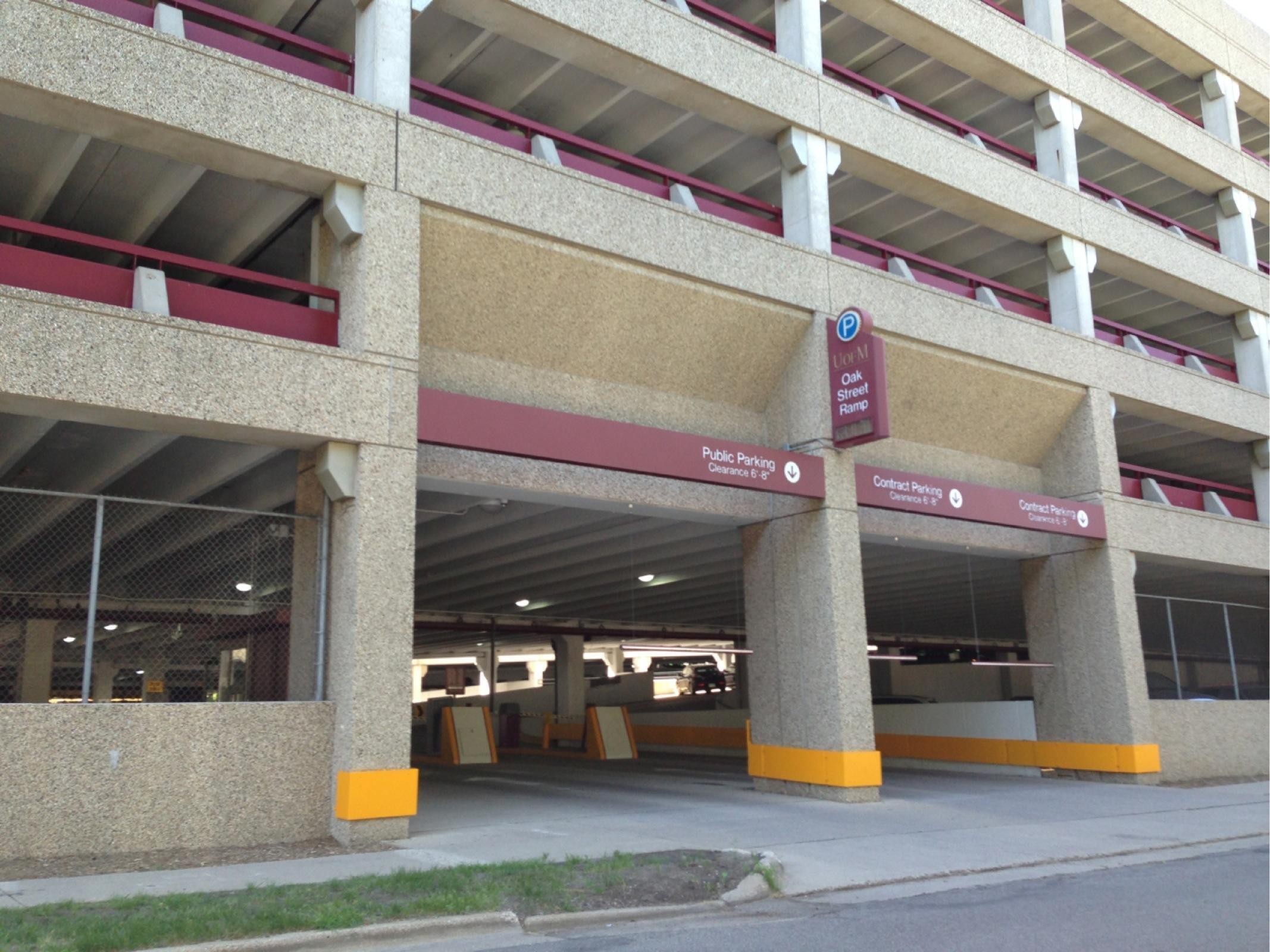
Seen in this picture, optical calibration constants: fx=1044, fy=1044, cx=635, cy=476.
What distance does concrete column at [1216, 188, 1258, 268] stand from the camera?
2431 cm

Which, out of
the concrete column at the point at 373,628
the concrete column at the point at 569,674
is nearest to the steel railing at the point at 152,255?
the concrete column at the point at 373,628

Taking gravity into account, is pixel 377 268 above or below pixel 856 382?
above

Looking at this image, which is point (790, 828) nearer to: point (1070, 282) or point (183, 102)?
point (183, 102)

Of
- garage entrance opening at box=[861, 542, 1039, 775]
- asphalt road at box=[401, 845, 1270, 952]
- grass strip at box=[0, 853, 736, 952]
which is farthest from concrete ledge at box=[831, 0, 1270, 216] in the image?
grass strip at box=[0, 853, 736, 952]

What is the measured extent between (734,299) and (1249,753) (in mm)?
15188

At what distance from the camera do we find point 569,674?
35.6 meters

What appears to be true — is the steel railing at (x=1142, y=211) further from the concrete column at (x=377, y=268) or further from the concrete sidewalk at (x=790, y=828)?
the concrete column at (x=377, y=268)

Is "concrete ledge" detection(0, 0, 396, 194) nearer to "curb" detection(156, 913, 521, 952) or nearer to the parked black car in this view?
"curb" detection(156, 913, 521, 952)

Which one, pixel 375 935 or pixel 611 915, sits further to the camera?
pixel 611 915

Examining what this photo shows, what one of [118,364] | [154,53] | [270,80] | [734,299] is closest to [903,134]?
[734,299]

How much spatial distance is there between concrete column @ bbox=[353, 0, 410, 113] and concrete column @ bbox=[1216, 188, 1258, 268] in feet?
66.4

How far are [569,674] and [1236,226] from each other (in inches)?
924

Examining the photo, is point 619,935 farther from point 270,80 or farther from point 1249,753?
point 1249,753

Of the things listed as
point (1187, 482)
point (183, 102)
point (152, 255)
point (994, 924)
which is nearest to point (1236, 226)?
point (1187, 482)
